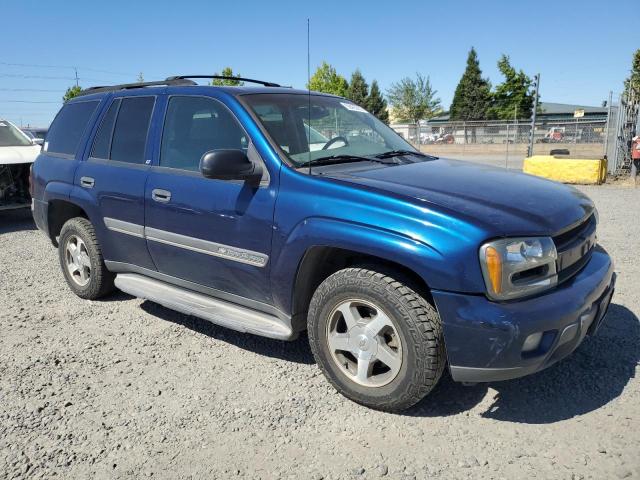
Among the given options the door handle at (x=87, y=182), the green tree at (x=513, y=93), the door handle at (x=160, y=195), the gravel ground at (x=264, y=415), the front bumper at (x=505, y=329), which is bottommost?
the gravel ground at (x=264, y=415)

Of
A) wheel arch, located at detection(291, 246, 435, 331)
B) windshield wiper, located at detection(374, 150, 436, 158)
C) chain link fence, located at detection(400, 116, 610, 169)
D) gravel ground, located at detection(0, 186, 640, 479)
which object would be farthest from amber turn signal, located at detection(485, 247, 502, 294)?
chain link fence, located at detection(400, 116, 610, 169)

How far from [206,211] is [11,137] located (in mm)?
7830

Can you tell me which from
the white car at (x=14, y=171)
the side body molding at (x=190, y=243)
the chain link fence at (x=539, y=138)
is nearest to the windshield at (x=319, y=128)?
the side body molding at (x=190, y=243)

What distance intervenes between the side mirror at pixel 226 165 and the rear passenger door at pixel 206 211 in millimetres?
135

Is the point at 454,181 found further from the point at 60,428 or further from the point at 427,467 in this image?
the point at 60,428

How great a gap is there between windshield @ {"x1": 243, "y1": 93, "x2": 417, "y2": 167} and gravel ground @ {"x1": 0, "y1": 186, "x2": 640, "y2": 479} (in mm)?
1459

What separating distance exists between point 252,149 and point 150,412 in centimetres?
168

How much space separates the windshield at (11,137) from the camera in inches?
358

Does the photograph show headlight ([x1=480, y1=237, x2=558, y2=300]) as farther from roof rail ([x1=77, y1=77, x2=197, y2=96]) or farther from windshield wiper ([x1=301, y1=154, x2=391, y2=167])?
roof rail ([x1=77, y1=77, x2=197, y2=96])

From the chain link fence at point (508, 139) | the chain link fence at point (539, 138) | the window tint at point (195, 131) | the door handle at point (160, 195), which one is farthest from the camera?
the chain link fence at point (508, 139)

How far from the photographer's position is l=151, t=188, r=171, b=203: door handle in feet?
11.8

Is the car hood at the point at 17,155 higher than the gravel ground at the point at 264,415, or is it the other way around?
the car hood at the point at 17,155

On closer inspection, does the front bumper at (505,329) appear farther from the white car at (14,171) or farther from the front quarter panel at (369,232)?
the white car at (14,171)

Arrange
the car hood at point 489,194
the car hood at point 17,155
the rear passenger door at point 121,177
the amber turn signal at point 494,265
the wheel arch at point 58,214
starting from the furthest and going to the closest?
1. the car hood at point 17,155
2. the wheel arch at point 58,214
3. the rear passenger door at point 121,177
4. the car hood at point 489,194
5. the amber turn signal at point 494,265
